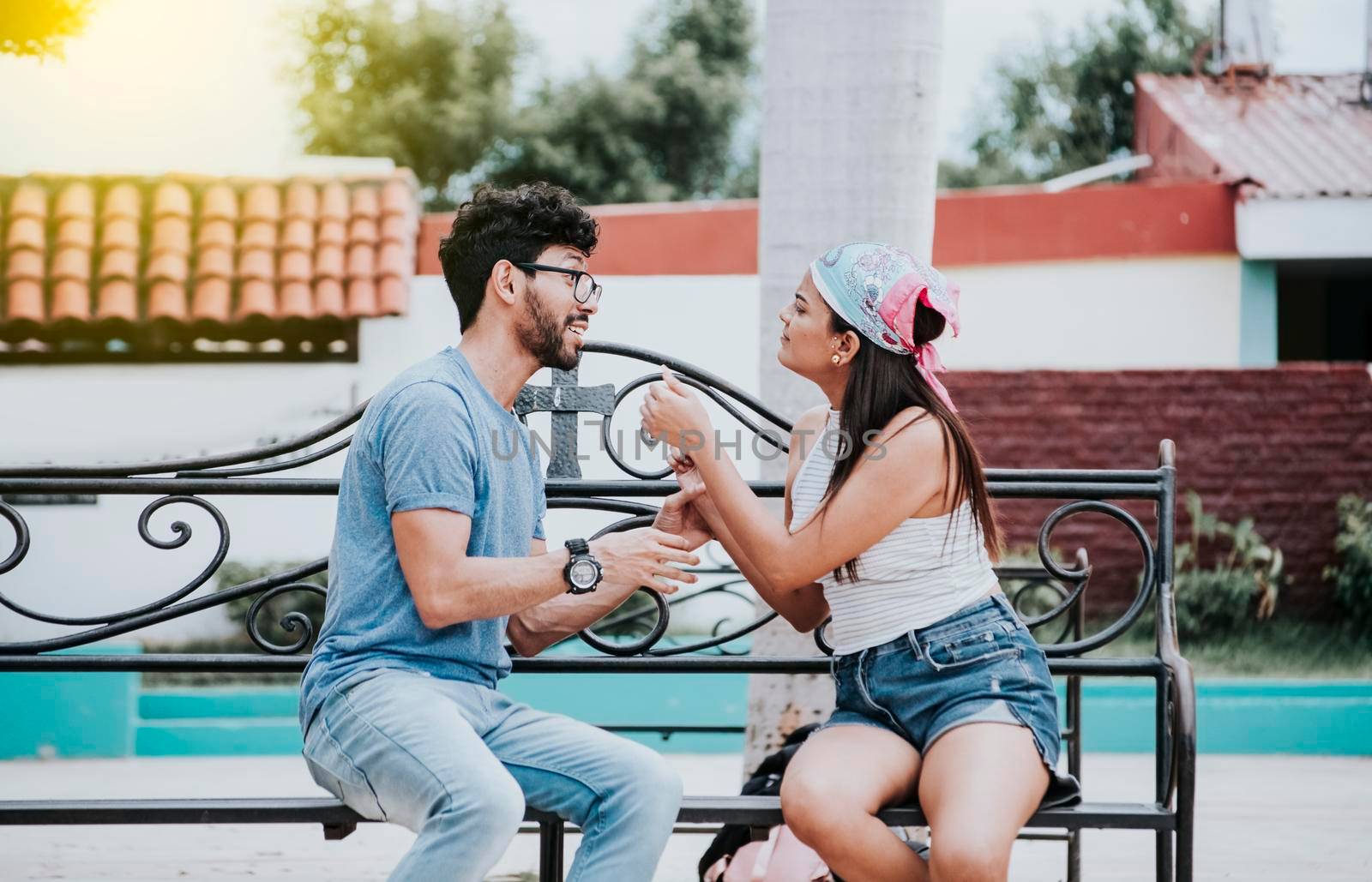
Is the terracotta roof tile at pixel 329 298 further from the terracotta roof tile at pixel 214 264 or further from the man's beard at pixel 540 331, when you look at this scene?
the man's beard at pixel 540 331

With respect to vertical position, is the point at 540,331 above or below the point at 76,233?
below

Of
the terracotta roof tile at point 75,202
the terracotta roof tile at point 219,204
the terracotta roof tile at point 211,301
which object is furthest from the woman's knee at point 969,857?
the terracotta roof tile at point 75,202

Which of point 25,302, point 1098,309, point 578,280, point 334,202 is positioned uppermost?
point 334,202

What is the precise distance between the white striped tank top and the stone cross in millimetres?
648

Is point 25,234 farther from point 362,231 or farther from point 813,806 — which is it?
point 813,806

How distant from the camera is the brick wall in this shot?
9750 mm

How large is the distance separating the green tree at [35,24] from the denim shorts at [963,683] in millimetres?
6581

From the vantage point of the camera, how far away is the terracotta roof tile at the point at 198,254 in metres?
9.54

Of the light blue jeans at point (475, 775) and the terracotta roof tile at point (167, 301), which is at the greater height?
the terracotta roof tile at point (167, 301)

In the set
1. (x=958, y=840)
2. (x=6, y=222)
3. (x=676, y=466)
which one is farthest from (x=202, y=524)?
(x=958, y=840)

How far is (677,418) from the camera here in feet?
8.80

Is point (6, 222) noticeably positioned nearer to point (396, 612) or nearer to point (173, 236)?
point (173, 236)

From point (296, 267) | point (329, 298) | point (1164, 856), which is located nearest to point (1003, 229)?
point (329, 298)

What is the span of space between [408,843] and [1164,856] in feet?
9.52
